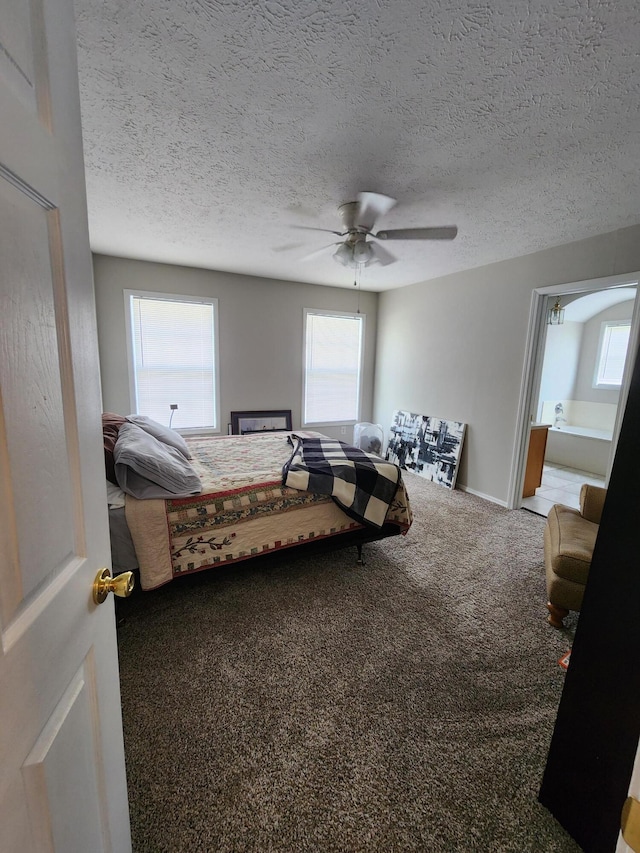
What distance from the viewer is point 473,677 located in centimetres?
171

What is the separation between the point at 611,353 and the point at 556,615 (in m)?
5.03

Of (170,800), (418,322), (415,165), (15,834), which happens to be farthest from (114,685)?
(418,322)

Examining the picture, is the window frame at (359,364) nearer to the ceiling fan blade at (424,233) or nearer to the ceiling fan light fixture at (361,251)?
the ceiling fan light fixture at (361,251)

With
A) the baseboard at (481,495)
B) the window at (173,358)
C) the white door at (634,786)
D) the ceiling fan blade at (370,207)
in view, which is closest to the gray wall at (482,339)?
the baseboard at (481,495)

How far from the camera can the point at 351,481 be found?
8.27 ft

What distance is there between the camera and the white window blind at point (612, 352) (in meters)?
5.30

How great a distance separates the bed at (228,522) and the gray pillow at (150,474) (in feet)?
0.13

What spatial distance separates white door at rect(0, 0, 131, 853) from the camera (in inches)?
20.0

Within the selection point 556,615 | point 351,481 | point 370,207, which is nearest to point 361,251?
point 370,207

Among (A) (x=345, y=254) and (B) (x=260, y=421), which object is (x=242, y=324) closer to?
(B) (x=260, y=421)

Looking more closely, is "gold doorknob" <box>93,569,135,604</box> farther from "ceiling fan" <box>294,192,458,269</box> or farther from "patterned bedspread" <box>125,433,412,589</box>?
"ceiling fan" <box>294,192,458,269</box>

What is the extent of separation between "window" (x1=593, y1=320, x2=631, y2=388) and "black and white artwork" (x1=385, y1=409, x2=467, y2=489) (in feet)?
10.1

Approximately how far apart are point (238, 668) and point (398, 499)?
1.50 meters

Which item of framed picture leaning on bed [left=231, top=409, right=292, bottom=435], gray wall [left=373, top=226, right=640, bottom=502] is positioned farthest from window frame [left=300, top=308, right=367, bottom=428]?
gray wall [left=373, top=226, right=640, bottom=502]
